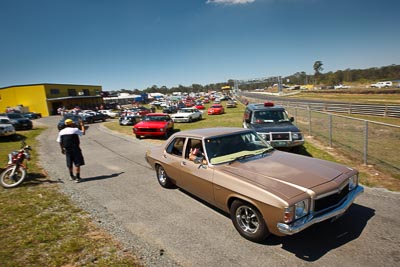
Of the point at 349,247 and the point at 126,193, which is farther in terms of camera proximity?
the point at 126,193

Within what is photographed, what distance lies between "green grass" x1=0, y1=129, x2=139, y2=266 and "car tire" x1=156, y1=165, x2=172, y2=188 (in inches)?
72.0

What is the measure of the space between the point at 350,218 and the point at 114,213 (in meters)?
4.33

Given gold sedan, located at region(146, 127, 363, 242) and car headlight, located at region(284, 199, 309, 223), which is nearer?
car headlight, located at region(284, 199, 309, 223)

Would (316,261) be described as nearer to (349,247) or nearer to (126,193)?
(349,247)

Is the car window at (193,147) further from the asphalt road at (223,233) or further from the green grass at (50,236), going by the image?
the green grass at (50,236)

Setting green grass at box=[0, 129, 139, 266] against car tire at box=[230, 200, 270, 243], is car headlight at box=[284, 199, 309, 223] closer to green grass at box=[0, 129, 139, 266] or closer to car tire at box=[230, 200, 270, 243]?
car tire at box=[230, 200, 270, 243]

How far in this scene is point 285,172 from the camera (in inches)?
141

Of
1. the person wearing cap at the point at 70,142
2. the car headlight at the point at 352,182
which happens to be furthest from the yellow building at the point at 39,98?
the car headlight at the point at 352,182

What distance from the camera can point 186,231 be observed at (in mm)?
3836

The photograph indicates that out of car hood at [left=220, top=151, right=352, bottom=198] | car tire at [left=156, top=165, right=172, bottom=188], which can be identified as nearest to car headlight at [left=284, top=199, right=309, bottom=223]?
car hood at [left=220, top=151, right=352, bottom=198]

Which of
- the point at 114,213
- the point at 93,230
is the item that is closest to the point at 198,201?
the point at 114,213

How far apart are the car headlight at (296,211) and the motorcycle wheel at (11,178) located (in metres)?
6.85

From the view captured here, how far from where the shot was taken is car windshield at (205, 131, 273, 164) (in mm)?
4258

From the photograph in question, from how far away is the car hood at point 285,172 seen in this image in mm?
3170
